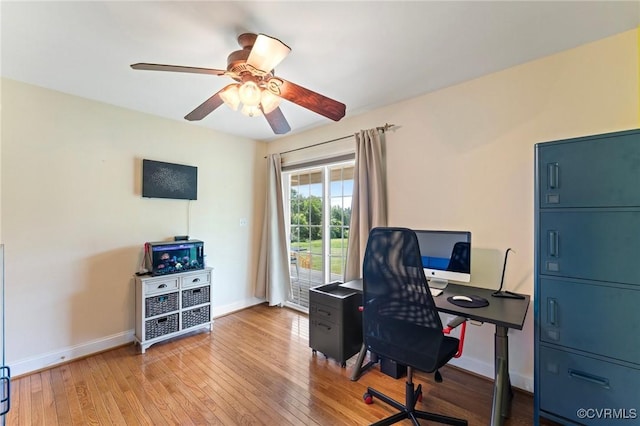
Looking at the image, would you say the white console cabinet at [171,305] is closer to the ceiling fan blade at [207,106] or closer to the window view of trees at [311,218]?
the window view of trees at [311,218]

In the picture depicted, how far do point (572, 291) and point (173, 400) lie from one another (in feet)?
9.04

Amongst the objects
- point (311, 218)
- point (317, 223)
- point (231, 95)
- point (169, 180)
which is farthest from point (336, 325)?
point (169, 180)

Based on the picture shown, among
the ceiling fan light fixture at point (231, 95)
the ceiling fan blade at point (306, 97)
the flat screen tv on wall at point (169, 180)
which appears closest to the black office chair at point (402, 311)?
the ceiling fan blade at point (306, 97)

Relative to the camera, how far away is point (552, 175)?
5.41ft

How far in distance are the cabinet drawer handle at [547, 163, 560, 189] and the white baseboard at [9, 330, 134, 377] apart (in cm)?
394

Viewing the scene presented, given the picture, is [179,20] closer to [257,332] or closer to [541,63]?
[541,63]

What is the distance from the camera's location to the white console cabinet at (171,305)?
8.77 ft

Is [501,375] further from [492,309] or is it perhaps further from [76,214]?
[76,214]

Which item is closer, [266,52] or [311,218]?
[266,52]

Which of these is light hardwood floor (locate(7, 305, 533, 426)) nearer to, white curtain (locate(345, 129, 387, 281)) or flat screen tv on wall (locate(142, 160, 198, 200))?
white curtain (locate(345, 129, 387, 281))

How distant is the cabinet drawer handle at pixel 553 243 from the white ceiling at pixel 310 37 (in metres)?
1.27

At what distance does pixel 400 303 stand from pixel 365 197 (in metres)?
1.51

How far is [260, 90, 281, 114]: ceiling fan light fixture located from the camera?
178 cm

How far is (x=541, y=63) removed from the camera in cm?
196
